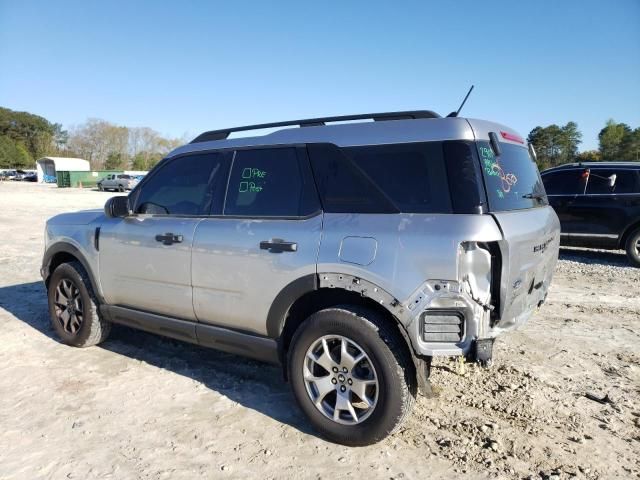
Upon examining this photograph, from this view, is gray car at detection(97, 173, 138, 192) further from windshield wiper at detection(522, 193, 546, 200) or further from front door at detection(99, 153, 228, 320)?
windshield wiper at detection(522, 193, 546, 200)

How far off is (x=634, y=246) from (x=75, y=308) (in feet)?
29.8

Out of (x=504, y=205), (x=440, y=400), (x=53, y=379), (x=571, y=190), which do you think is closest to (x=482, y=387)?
(x=440, y=400)

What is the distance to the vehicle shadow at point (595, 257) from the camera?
353 inches

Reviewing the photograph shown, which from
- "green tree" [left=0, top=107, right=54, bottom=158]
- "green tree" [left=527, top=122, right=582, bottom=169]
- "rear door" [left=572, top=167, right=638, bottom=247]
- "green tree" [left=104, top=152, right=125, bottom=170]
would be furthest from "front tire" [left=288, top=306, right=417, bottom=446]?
"green tree" [left=0, top=107, right=54, bottom=158]

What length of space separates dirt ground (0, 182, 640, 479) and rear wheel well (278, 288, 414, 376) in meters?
0.57

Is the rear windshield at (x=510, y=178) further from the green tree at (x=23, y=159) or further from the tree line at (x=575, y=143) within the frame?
the green tree at (x=23, y=159)

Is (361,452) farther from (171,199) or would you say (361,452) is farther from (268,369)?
(171,199)

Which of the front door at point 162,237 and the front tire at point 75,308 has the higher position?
the front door at point 162,237

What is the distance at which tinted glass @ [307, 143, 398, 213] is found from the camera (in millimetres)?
2916

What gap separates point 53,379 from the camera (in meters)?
3.91

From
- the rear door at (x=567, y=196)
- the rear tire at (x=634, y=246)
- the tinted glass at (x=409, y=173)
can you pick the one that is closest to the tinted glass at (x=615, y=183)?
the rear door at (x=567, y=196)

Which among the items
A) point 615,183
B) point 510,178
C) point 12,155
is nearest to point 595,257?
point 615,183

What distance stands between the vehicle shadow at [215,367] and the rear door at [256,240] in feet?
1.97

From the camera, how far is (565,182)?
31.0ft
